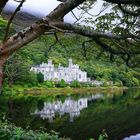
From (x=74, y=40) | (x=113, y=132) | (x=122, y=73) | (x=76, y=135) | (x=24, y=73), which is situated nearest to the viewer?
(x=74, y=40)

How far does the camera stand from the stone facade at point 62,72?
431ft

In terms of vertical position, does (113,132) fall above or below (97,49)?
below

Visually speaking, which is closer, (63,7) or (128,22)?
(63,7)

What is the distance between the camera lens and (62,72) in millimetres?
140750

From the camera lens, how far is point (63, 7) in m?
10.9

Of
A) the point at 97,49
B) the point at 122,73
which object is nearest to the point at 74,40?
the point at 97,49

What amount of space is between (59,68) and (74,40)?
12713 cm

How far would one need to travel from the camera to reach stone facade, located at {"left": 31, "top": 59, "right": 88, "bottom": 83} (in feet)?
431

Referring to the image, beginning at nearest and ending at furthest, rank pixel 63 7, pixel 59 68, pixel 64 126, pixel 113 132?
pixel 63 7, pixel 113 132, pixel 64 126, pixel 59 68

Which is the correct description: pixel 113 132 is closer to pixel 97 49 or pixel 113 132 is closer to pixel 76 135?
pixel 76 135

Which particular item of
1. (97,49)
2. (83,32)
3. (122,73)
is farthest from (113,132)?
(122,73)

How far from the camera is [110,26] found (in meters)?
13.4

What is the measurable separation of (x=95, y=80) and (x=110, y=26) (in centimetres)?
13494

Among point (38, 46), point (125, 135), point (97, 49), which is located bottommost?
point (125, 135)
